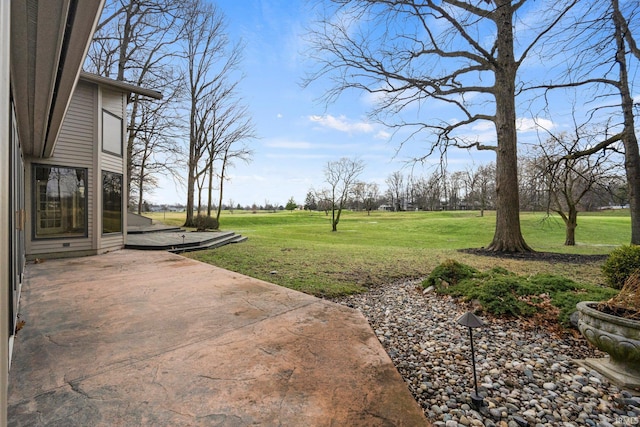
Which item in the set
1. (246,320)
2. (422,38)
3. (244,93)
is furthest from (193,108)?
(246,320)

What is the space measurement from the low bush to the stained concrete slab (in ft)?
6.17

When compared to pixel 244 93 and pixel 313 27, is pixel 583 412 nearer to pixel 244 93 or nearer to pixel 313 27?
pixel 313 27

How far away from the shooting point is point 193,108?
62.2ft

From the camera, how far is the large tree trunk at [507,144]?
8.88 metres

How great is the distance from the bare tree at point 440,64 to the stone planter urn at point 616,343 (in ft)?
24.9

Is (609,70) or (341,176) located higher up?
(609,70)

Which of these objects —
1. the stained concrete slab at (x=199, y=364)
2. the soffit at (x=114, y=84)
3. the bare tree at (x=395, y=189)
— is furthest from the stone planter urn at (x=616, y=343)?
the bare tree at (x=395, y=189)

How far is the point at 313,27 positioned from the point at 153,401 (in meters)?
10.4

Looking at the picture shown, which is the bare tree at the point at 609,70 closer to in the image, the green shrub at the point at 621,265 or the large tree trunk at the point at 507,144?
the large tree trunk at the point at 507,144

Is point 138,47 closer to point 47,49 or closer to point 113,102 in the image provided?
point 113,102

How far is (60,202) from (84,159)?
119cm

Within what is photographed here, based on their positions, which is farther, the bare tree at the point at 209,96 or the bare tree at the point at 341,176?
the bare tree at the point at 341,176

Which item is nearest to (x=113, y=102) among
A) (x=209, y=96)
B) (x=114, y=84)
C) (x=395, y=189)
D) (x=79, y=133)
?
(x=114, y=84)

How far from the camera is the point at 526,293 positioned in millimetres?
3857
